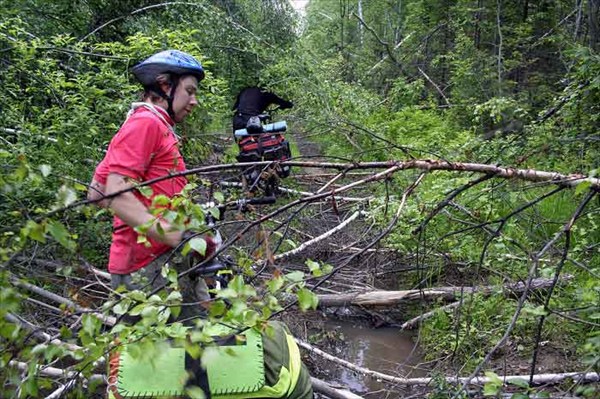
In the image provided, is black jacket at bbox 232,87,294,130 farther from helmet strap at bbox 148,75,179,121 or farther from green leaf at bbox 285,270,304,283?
green leaf at bbox 285,270,304,283

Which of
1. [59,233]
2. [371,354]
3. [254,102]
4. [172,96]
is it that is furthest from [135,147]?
[254,102]

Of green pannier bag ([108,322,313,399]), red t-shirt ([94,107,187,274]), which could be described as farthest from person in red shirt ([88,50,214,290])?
green pannier bag ([108,322,313,399])

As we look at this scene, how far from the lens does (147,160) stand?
243 centimetres

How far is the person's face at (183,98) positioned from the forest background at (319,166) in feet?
2.17

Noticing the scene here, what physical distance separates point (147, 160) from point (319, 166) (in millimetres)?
851

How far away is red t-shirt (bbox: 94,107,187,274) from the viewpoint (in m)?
2.39

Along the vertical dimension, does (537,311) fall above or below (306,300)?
below

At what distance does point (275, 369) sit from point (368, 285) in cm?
321

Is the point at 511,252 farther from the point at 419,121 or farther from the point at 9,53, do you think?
the point at 419,121

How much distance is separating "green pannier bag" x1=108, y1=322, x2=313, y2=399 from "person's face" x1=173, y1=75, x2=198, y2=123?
107 centimetres

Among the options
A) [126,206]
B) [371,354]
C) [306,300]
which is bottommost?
[371,354]

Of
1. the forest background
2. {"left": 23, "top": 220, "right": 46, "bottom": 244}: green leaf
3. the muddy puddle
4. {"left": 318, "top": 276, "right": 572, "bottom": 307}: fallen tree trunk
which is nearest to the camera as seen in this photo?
{"left": 23, "top": 220, "right": 46, "bottom": 244}: green leaf

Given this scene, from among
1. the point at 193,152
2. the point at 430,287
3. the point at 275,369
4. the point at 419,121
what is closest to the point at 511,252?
the point at 430,287

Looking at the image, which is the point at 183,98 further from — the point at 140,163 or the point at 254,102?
the point at 254,102
